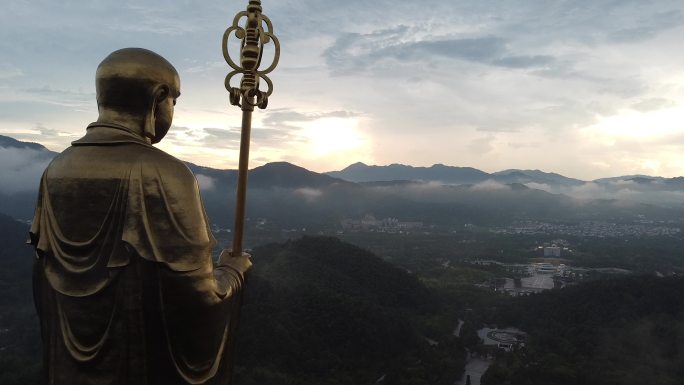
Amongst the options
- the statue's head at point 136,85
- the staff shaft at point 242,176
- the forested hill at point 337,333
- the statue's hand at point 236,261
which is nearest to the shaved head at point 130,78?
the statue's head at point 136,85

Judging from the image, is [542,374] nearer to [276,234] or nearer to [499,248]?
[499,248]

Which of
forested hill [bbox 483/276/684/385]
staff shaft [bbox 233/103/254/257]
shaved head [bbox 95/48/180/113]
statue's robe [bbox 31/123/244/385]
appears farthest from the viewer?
forested hill [bbox 483/276/684/385]

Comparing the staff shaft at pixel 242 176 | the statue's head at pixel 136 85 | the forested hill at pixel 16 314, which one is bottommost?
the forested hill at pixel 16 314

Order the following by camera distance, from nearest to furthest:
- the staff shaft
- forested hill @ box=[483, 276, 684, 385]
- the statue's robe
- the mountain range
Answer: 1. the statue's robe
2. the staff shaft
3. forested hill @ box=[483, 276, 684, 385]
4. the mountain range

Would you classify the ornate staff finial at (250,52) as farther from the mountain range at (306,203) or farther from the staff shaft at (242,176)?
the mountain range at (306,203)

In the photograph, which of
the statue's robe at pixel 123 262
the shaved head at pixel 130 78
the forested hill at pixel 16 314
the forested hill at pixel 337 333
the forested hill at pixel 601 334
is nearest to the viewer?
the statue's robe at pixel 123 262

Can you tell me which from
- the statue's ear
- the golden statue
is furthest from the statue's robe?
the statue's ear

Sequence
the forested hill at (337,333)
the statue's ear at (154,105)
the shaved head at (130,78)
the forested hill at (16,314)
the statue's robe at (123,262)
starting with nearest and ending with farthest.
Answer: the statue's robe at (123,262) < the shaved head at (130,78) < the statue's ear at (154,105) < the forested hill at (16,314) < the forested hill at (337,333)

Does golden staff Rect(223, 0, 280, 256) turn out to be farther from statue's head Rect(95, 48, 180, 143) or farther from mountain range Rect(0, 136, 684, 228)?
mountain range Rect(0, 136, 684, 228)
